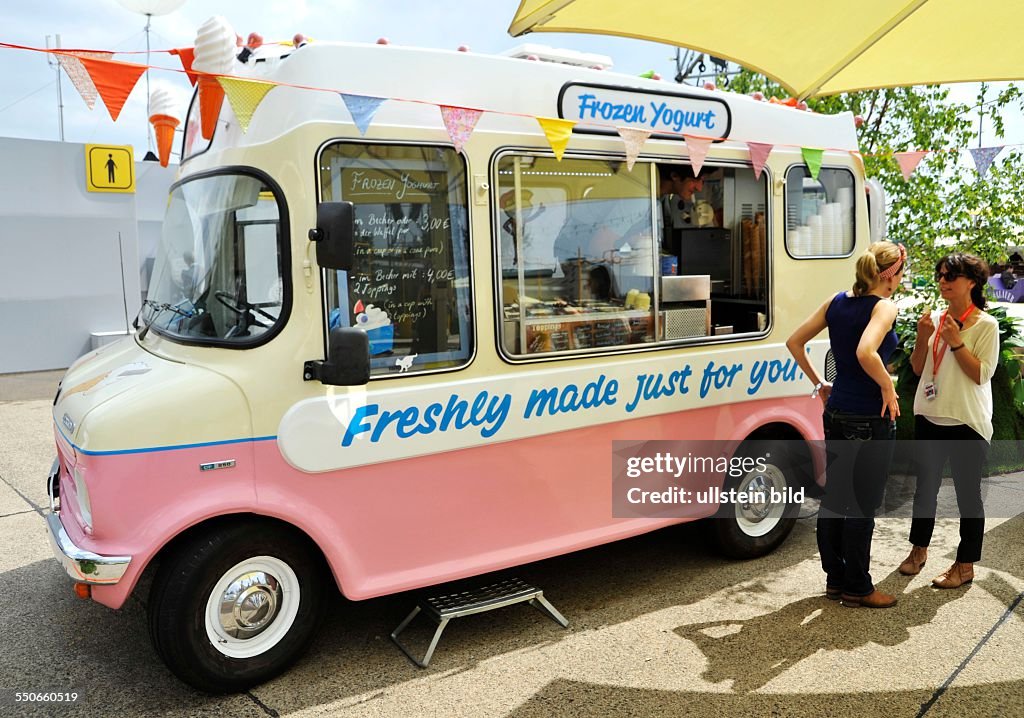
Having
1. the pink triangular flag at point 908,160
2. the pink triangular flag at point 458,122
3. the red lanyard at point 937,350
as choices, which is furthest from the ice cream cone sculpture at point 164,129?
the pink triangular flag at point 908,160

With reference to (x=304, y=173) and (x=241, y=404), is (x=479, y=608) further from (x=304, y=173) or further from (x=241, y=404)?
(x=304, y=173)

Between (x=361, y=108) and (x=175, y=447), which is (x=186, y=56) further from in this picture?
(x=175, y=447)

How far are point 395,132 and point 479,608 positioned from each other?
221cm

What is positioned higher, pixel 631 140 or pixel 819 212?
pixel 631 140

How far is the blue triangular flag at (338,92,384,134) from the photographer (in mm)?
3500

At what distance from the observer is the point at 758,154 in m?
4.82

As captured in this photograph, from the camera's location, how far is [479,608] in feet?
12.9

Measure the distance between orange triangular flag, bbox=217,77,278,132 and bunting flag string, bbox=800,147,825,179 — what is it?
3.19 meters

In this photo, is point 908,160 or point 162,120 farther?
point 908,160

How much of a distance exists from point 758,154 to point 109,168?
1155cm

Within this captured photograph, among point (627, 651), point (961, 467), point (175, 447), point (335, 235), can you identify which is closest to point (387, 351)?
point (335, 235)

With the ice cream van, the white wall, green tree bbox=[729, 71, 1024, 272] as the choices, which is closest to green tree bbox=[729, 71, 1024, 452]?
green tree bbox=[729, 71, 1024, 272]

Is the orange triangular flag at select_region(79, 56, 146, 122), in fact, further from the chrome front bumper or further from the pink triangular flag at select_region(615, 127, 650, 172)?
the pink triangular flag at select_region(615, 127, 650, 172)

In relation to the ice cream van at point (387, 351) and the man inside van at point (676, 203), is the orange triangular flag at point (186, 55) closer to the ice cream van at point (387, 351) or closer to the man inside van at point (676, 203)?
the ice cream van at point (387, 351)
